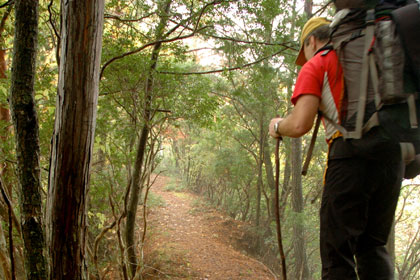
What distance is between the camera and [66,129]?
1.69 metres

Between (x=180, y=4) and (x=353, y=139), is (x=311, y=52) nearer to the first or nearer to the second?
(x=353, y=139)

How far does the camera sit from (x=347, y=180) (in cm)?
140

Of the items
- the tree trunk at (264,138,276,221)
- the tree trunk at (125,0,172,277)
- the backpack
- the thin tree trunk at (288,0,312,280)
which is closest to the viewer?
the backpack

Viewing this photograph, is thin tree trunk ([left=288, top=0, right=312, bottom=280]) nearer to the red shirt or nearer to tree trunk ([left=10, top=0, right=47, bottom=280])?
the red shirt

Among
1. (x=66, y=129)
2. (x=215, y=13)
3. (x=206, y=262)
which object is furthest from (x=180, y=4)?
(x=206, y=262)

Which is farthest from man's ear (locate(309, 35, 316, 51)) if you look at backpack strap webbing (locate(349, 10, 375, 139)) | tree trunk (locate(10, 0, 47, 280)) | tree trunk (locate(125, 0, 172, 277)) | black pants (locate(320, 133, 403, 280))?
tree trunk (locate(125, 0, 172, 277))

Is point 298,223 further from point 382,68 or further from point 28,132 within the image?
point 28,132

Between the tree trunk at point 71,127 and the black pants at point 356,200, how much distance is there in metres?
1.49

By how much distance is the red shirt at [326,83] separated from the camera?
1451 millimetres

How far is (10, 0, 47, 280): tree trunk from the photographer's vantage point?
1.62m

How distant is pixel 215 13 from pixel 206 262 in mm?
6707

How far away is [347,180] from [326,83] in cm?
53

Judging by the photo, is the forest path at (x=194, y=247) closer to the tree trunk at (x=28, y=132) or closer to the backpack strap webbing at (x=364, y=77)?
the tree trunk at (x=28, y=132)

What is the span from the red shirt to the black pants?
186 mm
